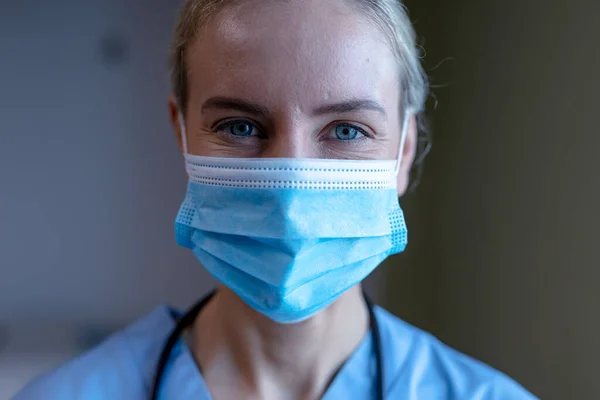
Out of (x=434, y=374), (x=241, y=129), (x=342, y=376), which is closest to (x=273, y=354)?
(x=342, y=376)

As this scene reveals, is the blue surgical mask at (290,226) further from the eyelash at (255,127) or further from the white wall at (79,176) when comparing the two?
the white wall at (79,176)

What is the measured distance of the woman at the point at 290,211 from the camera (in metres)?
0.83

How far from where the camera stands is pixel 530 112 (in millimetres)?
1197

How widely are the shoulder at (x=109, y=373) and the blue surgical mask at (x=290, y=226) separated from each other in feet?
0.94

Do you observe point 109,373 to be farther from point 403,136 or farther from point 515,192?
point 515,192

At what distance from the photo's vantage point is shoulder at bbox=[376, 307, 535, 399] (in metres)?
0.97

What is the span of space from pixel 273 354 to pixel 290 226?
1.06ft

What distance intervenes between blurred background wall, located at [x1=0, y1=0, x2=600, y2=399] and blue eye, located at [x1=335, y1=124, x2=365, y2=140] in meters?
0.47

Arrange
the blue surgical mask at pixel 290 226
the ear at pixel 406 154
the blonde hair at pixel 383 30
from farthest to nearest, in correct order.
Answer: the ear at pixel 406 154 < the blonde hair at pixel 383 30 < the blue surgical mask at pixel 290 226

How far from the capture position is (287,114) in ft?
2.73

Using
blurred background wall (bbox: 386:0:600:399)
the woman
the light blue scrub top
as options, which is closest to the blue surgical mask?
the woman

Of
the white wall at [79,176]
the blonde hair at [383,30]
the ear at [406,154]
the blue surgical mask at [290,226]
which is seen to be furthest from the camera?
the white wall at [79,176]

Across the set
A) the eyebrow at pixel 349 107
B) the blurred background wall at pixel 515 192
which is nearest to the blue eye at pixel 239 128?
the eyebrow at pixel 349 107

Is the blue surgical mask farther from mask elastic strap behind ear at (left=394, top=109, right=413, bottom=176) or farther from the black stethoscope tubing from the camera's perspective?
the black stethoscope tubing
